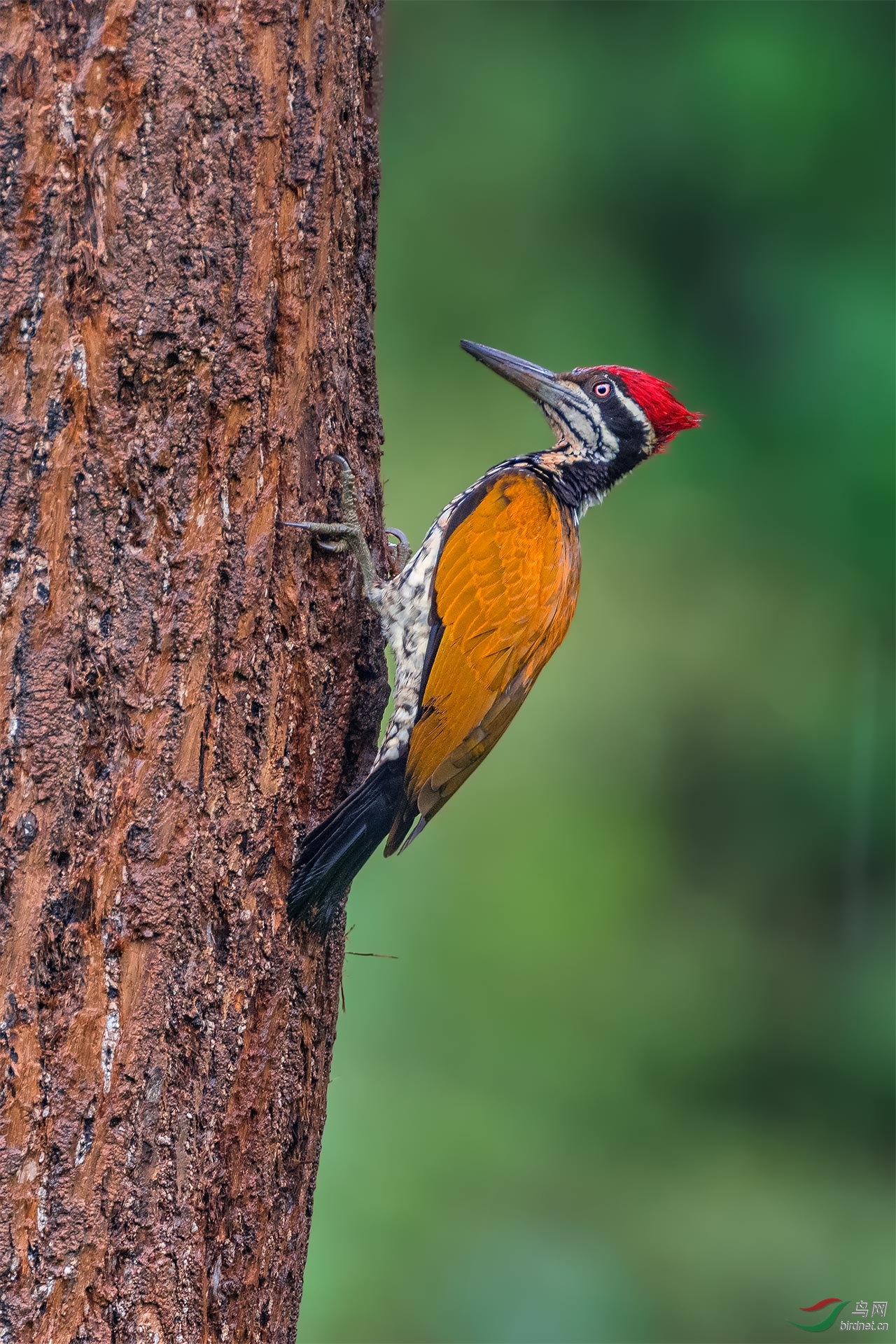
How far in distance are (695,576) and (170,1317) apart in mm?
4065

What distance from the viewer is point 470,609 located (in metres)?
2.41

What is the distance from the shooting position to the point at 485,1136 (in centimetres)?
510

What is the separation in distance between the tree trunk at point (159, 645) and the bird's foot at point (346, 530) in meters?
0.04

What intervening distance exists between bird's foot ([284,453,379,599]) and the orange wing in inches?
15.8

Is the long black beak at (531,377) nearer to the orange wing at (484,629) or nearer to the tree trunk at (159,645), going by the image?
the orange wing at (484,629)

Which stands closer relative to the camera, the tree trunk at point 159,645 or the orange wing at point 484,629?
the tree trunk at point 159,645

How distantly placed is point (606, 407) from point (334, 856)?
5.11ft

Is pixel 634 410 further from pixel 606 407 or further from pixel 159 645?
pixel 159 645

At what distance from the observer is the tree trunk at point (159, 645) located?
149cm

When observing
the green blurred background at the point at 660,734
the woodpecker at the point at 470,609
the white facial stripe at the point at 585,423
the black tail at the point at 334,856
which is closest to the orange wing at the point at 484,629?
the woodpecker at the point at 470,609

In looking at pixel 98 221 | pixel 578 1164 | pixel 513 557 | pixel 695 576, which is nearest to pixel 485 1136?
pixel 578 1164

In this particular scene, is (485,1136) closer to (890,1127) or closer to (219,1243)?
(890,1127)

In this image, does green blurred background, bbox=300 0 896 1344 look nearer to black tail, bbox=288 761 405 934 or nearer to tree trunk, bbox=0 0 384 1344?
black tail, bbox=288 761 405 934

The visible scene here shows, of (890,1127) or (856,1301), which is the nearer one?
(856,1301)
